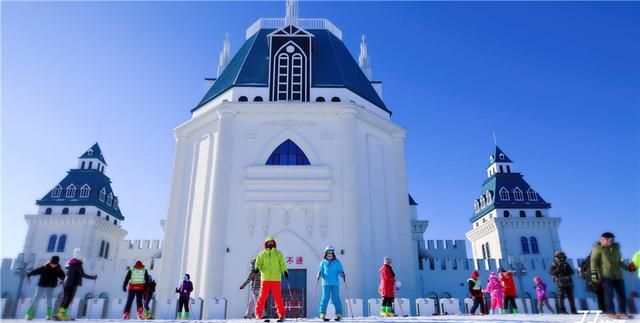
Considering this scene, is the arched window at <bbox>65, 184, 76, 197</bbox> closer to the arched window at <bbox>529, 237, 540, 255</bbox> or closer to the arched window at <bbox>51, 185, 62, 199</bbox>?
the arched window at <bbox>51, 185, 62, 199</bbox>

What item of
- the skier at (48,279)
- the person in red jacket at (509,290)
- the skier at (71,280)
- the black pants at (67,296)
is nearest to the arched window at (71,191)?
the skier at (48,279)

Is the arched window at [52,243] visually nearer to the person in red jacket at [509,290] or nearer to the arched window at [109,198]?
the arched window at [109,198]

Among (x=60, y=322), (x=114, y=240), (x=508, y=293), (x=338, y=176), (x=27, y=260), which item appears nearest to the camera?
(x=60, y=322)

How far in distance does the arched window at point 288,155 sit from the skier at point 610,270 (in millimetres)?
15823

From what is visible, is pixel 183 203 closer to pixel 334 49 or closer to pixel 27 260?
pixel 334 49

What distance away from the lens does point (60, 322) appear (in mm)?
8898

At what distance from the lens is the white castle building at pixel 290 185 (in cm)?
2022

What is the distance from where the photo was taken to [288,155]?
73.9 ft

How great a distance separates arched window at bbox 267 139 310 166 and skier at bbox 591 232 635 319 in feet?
51.9

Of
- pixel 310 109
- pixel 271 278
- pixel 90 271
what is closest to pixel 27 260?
pixel 90 271

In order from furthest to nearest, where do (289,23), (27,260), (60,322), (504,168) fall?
(504,168)
(27,260)
(289,23)
(60,322)

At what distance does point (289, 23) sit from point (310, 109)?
7539 millimetres

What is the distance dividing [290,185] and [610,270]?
15.6 meters

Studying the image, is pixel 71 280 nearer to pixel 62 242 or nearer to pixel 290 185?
pixel 290 185
